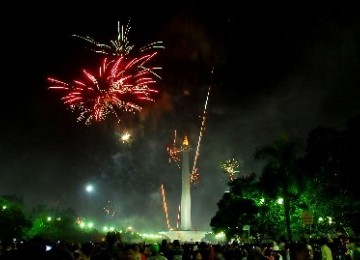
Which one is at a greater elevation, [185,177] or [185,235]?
[185,177]

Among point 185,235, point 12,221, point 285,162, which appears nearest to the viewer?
point 285,162

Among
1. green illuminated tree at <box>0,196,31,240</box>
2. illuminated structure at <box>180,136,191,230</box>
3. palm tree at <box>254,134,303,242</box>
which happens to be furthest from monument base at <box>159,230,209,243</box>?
palm tree at <box>254,134,303,242</box>

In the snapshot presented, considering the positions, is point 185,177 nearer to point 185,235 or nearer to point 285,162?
point 185,235

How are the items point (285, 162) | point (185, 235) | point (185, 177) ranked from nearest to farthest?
point (285, 162), point (185, 177), point (185, 235)

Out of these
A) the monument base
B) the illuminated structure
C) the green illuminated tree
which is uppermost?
the illuminated structure

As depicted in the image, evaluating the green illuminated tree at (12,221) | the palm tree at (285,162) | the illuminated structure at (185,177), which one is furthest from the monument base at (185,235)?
the palm tree at (285,162)

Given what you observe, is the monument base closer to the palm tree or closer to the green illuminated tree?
the green illuminated tree

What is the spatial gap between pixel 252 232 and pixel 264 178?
10878mm

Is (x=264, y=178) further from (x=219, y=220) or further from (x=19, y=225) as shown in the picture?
(x=19, y=225)

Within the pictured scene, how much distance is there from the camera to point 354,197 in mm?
28828

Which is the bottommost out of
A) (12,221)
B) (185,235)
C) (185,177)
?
(185,235)

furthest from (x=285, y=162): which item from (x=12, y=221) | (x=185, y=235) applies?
(x=185, y=235)

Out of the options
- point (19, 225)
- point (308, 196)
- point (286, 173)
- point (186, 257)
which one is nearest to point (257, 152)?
point (286, 173)

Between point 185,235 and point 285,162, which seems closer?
point 285,162
